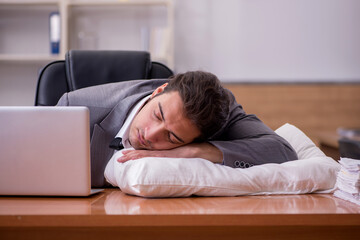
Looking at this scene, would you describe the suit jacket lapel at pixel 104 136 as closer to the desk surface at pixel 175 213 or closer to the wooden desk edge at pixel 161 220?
the desk surface at pixel 175 213

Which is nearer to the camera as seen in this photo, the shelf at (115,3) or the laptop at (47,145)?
the laptop at (47,145)

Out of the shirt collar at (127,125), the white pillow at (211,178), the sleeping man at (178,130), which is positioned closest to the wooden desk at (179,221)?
the white pillow at (211,178)

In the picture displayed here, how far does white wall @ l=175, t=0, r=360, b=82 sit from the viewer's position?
140 inches

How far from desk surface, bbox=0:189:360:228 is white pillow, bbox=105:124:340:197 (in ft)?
0.18

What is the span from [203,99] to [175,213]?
53cm

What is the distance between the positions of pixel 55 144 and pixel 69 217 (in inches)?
7.9

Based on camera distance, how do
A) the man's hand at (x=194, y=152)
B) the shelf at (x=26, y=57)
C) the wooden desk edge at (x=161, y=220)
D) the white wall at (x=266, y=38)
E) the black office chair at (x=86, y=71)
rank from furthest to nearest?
the white wall at (x=266, y=38) → the shelf at (x=26, y=57) → the black office chair at (x=86, y=71) → the man's hand at (x=194, y=152) → the wooden desk edge at (x=161, y=220)

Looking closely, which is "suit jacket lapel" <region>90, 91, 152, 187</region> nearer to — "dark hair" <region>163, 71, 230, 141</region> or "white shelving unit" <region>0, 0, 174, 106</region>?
"dark hair" <region>163, 71, 230, 141</region>

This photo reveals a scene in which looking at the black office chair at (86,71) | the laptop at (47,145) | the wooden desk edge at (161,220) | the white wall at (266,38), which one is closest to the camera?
the wooden desk edge at (161,220)

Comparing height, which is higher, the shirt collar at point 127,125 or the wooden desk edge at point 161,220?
the shirt collar at point 127,125

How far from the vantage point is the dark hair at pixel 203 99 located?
120 centimetres

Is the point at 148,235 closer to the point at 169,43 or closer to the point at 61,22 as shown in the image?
the point at 169,43

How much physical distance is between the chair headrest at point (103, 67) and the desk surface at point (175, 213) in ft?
3.11

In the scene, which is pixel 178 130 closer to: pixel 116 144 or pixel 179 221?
pixel 116 144
